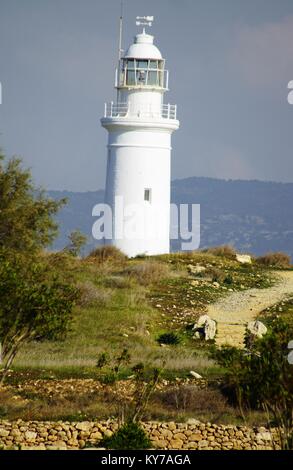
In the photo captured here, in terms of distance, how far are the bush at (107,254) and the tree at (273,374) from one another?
72.0 feet

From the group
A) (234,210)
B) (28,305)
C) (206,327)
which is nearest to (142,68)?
(206,327)

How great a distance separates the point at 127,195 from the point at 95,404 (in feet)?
68.2

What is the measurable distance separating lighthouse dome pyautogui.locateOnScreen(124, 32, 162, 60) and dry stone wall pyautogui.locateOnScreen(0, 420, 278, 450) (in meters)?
24.2

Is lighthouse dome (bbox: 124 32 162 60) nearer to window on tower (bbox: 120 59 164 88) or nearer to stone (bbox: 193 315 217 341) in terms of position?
window on tower (bbox: 120 59 164 88)

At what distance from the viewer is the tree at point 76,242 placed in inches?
1355

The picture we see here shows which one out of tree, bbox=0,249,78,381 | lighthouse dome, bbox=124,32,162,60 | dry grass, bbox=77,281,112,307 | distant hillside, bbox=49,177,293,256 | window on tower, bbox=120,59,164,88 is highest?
distant hillside, bbox=49,177,293,256

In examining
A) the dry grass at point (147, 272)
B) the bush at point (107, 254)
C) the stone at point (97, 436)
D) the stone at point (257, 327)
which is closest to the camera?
the stone at point (97, 436)

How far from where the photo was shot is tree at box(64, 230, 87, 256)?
3441 centimetres

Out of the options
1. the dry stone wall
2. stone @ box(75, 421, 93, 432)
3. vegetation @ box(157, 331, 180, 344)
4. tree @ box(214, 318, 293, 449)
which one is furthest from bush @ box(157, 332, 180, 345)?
tree @ box(214, 318, 293, 449)

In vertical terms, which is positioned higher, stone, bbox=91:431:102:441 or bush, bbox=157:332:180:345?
bush, bbox=157:332:180:345

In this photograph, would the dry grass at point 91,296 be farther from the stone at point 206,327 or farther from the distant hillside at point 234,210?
the distant hillside at point 234,210

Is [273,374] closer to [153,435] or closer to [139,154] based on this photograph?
[153,435]

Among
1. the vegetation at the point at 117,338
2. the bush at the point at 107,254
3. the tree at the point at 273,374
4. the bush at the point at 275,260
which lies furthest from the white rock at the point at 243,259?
the tree at the point at 273,374

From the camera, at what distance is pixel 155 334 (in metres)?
31.8
